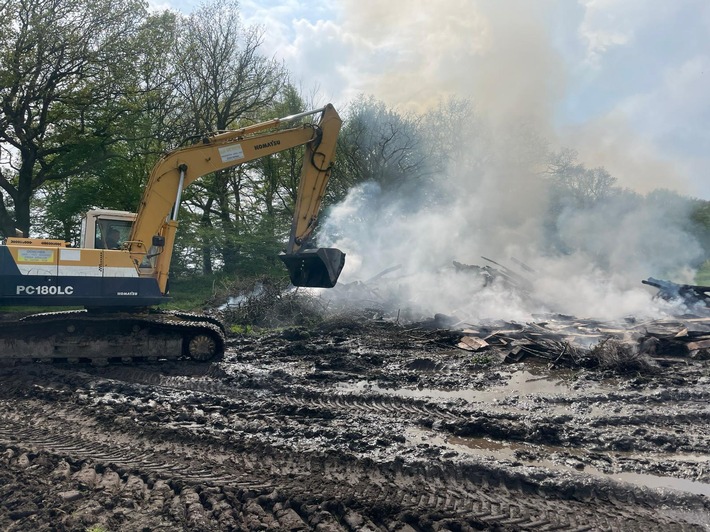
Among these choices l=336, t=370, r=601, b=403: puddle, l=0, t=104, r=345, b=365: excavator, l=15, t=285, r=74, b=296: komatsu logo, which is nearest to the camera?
l=336, t=370, r=601, b=403: puddle

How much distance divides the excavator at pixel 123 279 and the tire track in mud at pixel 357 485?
3681 mm

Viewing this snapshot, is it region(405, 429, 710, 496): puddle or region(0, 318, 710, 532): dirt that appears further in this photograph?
region(405, 429, 710, 496): puddle

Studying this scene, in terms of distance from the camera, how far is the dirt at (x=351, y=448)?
15.1ft

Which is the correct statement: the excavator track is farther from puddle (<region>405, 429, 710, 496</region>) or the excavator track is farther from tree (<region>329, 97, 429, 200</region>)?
tree (<region>329, 97, 429, 200</region>)

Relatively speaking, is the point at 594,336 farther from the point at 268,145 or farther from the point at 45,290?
the point at 45,290

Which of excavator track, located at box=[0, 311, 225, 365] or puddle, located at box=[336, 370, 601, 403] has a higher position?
excavator track, located at box=[0, 311, 225, 365]

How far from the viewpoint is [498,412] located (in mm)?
7516

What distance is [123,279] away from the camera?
10258 mm

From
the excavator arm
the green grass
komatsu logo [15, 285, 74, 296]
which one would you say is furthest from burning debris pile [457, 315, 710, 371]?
the green grass

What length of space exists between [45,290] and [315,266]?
4748 mm

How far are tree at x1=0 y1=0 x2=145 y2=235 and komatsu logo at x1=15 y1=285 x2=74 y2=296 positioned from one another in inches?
427

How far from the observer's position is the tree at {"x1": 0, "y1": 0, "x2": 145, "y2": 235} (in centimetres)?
1812

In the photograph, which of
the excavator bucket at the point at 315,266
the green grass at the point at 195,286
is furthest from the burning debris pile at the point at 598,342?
the green grass at the point at 195,286

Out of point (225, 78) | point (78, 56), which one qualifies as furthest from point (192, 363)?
point (225, 78)
